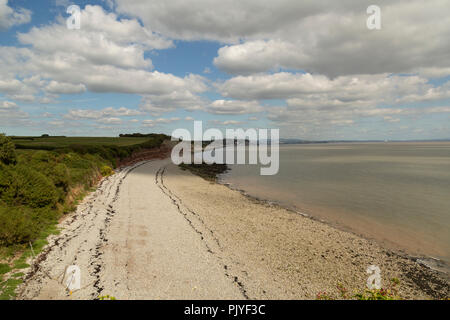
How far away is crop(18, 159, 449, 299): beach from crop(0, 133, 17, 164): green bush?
13.3 feet

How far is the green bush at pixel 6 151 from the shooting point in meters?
11.2

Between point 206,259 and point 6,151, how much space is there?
1103 cm

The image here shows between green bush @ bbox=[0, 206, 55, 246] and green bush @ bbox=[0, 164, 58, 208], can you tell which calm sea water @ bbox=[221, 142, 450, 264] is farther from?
green bush @ bbox=[0, 164, 58, 208]

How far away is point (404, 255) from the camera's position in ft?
40.5

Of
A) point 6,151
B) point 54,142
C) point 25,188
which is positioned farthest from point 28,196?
point 54,142

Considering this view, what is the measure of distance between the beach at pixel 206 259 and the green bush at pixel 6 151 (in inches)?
160

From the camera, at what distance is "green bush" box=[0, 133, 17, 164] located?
440 inches
